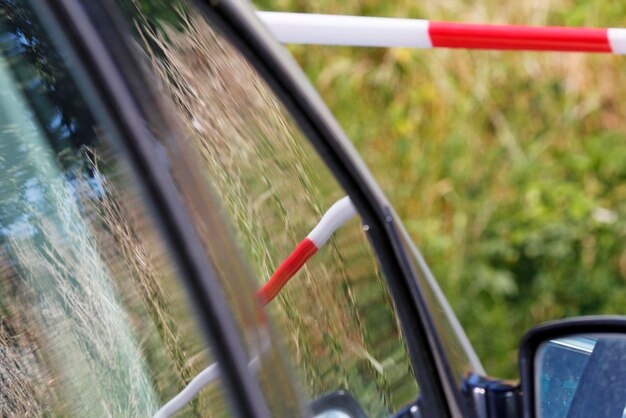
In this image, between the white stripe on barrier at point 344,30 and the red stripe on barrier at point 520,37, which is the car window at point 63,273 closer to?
the white stripe on barrier at point 344,30

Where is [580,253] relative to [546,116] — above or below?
below

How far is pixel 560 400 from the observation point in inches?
59.1

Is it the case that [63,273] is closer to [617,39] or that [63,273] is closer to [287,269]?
[287,269]

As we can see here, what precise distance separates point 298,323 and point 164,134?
0.30m

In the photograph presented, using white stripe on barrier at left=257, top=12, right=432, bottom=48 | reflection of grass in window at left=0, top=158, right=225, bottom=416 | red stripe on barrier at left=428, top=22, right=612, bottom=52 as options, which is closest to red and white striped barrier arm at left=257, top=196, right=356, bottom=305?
reflection of grass in window at left=0, top=158, right=225, bottom=416

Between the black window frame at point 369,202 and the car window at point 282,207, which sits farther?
the black window frame at point 369,202

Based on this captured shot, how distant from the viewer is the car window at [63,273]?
94 cm

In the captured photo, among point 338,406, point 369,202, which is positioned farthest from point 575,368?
point 338,406

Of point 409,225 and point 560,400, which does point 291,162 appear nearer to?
point 560,400

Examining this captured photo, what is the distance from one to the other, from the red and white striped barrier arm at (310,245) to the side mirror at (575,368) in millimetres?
341

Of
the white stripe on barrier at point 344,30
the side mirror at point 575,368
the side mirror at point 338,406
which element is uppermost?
the white stripe on barrier at point 344,30

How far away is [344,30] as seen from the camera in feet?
6.55

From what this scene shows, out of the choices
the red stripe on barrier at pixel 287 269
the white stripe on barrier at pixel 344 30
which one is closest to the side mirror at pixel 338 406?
the red stripe on barrier at pixel 287 269

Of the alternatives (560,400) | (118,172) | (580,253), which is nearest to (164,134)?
(118,172)
